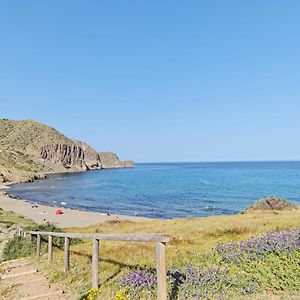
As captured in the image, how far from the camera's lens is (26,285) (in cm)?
938

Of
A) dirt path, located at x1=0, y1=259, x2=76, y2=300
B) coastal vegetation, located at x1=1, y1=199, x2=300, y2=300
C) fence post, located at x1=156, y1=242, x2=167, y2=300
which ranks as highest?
fence post, located at x1=156, y1=242, x2=167, y2=300

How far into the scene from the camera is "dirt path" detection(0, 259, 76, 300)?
27.2 feet

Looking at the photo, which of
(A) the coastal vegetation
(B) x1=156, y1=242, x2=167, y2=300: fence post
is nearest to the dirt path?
(A) the coastal vegetation

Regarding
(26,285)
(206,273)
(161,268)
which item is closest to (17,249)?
(26,285)

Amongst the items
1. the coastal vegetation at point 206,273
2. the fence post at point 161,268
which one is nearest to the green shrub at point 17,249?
the coastal vegetation at point 206,273

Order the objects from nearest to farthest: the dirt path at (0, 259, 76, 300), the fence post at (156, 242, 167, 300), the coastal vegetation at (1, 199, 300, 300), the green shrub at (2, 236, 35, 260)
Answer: the fence post at (156, 242, 167, 300) → the coastal vegetation at (1, 199, 300, 300) → the dirt path at (0, 259, 76, 300) → the green shrub at (2, 236, 35, 260)

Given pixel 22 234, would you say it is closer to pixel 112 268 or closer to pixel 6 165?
pixel 112 268

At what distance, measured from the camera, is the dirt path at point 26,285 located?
8.30 meters

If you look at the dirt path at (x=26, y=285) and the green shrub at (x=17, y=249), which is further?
the green shrub at (x=17, y=249)

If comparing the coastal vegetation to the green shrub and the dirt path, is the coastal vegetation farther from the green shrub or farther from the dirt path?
the green shrub

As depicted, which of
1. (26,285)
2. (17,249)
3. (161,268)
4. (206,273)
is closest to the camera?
(161,268)

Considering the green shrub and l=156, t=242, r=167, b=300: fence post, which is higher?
l=156, t=242, r=167, b=300: fence post

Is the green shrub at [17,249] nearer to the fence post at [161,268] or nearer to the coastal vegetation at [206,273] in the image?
the coastal vegetation at [206,273]

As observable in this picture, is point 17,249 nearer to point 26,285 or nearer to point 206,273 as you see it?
point 26,285
